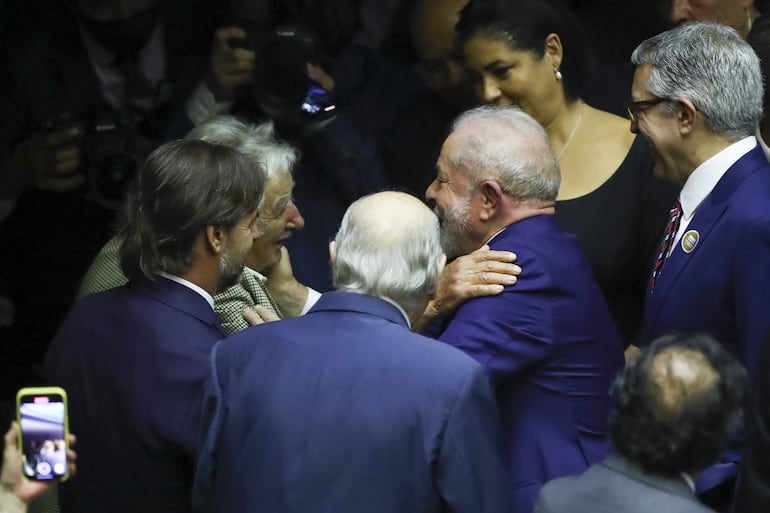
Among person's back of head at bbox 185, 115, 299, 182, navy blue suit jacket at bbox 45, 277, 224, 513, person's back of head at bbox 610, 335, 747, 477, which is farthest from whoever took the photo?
person's back of head at bbox 185, 115, 299, 182

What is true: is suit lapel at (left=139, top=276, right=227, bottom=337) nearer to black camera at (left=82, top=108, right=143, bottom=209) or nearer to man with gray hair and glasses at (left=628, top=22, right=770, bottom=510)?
man with gray hair and glasses at (left=628, top=22, right=770, bottom=510)

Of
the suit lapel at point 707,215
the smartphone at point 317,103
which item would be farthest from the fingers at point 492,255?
the smartphone at point 317,103

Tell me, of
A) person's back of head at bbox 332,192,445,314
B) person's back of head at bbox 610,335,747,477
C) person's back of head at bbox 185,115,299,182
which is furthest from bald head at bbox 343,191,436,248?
person's back of head at bbox 185,115,299,182

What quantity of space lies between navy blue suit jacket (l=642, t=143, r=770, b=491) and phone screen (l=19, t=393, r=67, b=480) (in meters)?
1.31

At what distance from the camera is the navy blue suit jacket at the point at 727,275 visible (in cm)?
301

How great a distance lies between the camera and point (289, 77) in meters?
4.27

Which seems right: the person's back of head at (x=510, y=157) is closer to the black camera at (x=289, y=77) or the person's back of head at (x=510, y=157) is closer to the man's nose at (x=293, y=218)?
the man's nose at (x=293, y=218)

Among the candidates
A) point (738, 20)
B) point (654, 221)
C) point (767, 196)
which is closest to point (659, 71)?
point (767, 196)

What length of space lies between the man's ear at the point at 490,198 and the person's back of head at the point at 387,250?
48 centimetres

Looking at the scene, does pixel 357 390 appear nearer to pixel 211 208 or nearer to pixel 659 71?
pixel 211 208

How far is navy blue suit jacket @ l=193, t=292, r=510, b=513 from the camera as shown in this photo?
2689mm

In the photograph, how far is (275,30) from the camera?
4.30 m

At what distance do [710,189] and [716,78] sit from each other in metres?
0.24

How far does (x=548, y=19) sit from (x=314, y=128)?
0.78m
